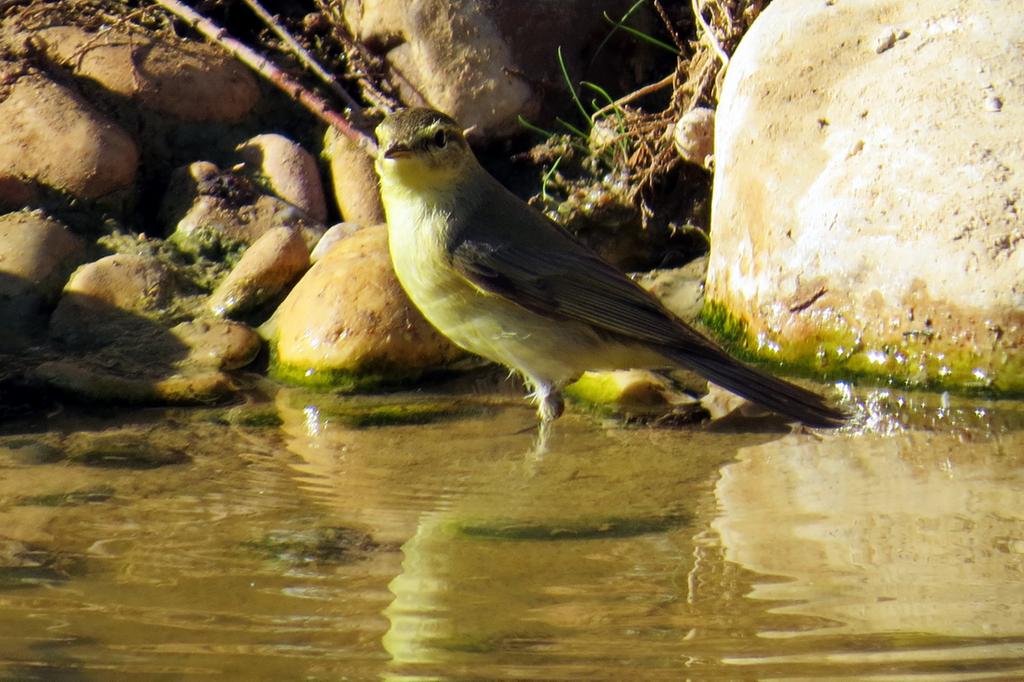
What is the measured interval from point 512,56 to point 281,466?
10.9 feet

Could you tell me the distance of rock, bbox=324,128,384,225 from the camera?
6.99 metres

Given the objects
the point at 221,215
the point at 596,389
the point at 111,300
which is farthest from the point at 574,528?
the point at 221,215

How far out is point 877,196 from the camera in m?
5.65

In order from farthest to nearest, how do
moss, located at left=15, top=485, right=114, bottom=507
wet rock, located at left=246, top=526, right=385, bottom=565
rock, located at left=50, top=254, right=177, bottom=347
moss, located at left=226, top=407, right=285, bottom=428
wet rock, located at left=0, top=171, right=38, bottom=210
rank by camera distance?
1. wet rock, located at left=0, top=171, right=38, bottom=210
2. rock, located at left=50, top=254, right=177, bottom=347
3. moss, located at left=226, top=407, right=285, bottom=428
4. moss, located at left=15, top=485, right=114, bottom=507
5. wet rock, located at left=246, top=526, right=385, bottom=565

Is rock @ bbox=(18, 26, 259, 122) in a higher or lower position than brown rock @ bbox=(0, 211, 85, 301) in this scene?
higher

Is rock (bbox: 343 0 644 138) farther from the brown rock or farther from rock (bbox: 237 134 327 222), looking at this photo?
the brown rock

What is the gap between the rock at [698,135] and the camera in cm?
682

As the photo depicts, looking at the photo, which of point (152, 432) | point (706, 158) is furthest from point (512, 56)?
point (152, 432)

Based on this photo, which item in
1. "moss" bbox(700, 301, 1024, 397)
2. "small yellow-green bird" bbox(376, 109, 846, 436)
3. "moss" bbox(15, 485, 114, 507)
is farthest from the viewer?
"small yellow-green bird" bbox(376, 109, 846, 436)

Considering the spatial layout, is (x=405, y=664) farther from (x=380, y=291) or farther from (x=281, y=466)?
(x=380, y=291)

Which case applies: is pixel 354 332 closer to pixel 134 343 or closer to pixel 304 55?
pixel 134 343

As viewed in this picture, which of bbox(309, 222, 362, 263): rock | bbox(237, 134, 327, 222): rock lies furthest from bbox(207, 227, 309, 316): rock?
bbox(237, 134, 327, 222): rock

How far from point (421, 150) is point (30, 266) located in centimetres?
198

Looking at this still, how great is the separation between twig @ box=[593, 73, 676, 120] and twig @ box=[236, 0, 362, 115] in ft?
4.22
